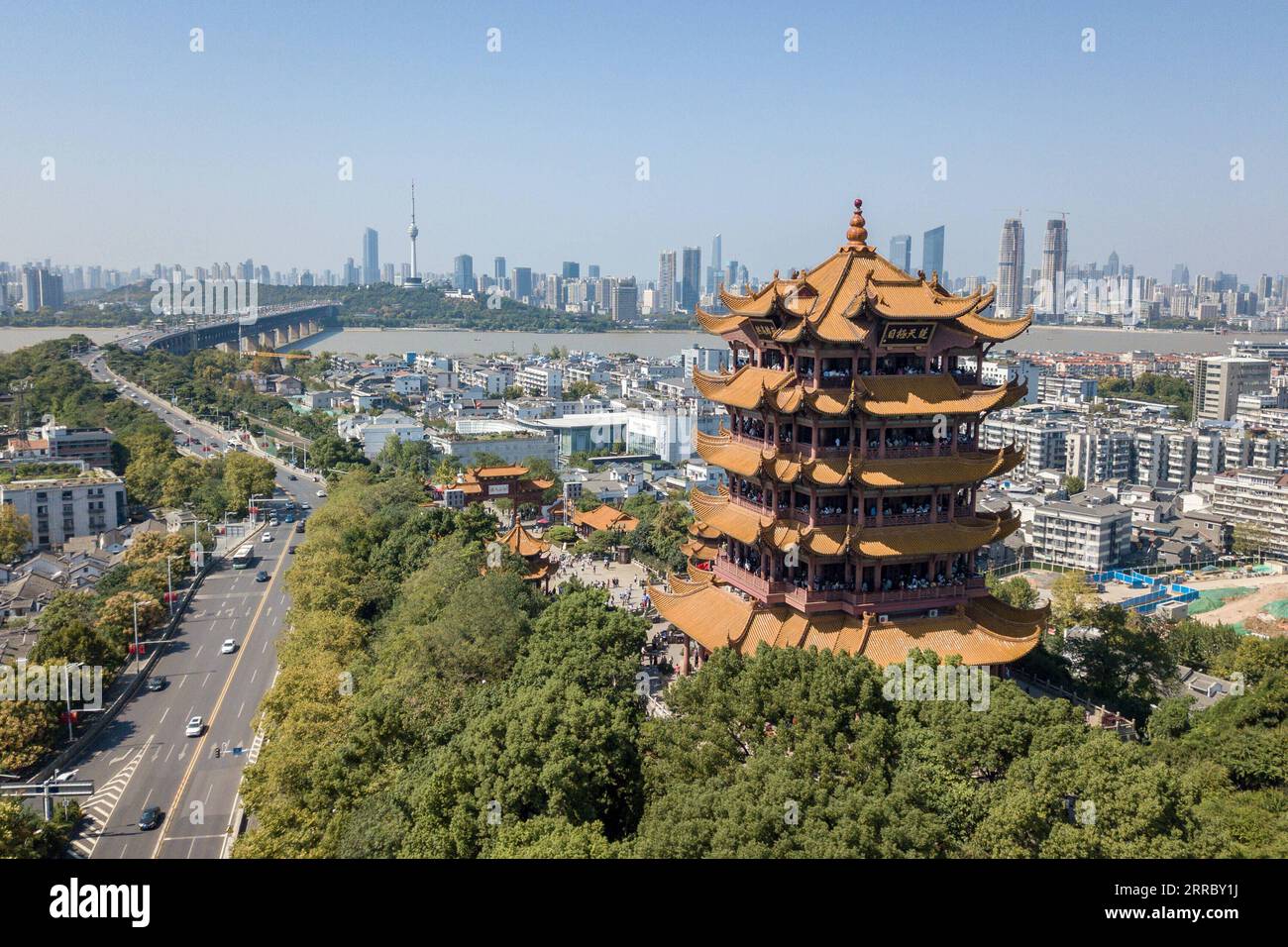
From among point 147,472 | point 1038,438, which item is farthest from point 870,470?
point 1038,438

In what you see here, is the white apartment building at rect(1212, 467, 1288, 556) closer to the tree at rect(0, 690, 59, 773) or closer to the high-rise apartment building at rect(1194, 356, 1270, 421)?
the high-rise apartment building at rect(1194, 356, 1270, 421)

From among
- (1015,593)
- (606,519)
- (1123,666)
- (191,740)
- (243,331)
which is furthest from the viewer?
(243,331)

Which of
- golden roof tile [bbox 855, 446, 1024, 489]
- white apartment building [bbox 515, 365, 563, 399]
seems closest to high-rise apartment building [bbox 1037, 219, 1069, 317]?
white apartment building [bbox 515, 365, 563, 399]

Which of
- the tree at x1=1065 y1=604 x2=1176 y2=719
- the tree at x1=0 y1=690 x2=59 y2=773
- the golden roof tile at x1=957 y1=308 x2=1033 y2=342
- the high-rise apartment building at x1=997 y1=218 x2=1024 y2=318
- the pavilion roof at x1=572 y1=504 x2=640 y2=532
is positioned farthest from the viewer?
the high-rise apartment building at x1=997 y1=218 x2=1024 y2=318

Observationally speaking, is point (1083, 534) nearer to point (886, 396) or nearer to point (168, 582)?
point (886, 396)
